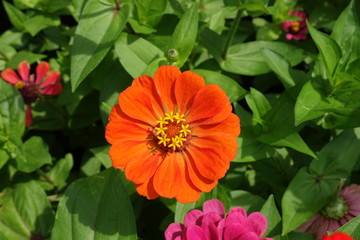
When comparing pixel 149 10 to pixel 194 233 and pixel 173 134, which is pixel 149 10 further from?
pixel 194 233

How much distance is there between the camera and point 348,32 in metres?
1.30

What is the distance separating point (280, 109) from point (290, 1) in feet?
2.64

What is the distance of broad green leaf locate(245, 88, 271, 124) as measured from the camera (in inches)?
49.4

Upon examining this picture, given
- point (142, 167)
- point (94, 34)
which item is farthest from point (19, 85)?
point (142, 167)

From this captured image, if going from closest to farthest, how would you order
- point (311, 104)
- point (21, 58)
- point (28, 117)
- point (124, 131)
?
point (124, 131) → point (311, 104) → point (28, 117) → point (21, 58)

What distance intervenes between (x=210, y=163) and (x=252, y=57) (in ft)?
2.17

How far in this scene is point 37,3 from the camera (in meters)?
1.71

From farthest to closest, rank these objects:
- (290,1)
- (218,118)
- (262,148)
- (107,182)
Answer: (290,1) < (262,148) < (107,182) < (218,118)

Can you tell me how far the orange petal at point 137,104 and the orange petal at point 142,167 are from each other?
11 cm

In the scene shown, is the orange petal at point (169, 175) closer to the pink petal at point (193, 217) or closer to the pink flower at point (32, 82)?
the pink petal at point (193, 217)

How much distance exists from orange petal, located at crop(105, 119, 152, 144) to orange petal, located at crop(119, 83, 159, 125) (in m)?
0.03

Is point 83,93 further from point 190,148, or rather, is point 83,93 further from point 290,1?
point 290,1

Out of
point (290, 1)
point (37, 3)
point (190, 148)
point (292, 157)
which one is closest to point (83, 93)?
point (37, 3)

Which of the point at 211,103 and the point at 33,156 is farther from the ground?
the point at 211,103
